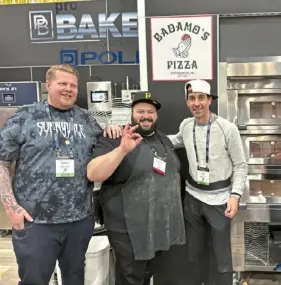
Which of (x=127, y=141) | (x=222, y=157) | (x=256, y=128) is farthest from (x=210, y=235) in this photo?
(x=127, y=141)

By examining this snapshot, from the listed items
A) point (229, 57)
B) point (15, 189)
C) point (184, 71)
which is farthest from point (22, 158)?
point (229, 57)

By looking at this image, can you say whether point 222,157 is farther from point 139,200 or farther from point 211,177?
point 139,200

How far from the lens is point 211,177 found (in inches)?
101

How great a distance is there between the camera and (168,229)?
2412 mm

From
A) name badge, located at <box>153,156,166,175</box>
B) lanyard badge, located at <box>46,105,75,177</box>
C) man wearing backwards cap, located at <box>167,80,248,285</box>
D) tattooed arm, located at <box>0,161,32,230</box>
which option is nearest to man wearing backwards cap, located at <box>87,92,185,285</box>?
name badge, located at <box>153,156,166,175</box>

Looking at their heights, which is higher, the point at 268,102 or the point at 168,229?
the point at 268,102

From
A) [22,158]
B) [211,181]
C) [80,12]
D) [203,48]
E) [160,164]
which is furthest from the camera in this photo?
[80,12]

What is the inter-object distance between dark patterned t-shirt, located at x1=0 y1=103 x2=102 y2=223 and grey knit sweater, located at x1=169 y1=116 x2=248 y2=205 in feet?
2.54

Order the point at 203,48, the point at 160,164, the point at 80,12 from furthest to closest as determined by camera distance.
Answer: the point at 80,12
the point at 203,48
the point at 160,164

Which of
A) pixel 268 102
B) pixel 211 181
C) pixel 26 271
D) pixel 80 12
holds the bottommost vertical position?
pixel 26 271

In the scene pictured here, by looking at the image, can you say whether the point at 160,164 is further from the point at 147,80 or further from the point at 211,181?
the point at 147,80

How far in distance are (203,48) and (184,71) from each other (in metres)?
0.20

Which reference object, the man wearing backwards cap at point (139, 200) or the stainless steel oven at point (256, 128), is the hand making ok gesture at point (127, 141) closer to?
the man wearing backwards cap at point (139, 200)

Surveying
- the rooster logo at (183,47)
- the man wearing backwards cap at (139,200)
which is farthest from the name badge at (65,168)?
the rooster logo at (183,47)
